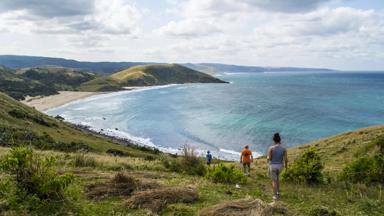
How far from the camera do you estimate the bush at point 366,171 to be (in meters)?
16.0

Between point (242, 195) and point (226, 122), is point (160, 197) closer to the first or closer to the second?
point (242, 195)

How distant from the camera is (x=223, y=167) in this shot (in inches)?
605

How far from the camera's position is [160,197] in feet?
34.4

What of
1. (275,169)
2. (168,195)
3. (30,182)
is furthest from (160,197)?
(275,169)

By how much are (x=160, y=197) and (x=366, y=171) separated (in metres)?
10.5

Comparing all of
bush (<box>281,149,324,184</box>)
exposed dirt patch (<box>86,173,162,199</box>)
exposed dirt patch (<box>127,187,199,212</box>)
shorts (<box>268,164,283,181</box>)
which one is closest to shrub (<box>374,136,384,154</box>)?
bush (<box>281,149,324,184</box>)

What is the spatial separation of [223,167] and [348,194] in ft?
16.4

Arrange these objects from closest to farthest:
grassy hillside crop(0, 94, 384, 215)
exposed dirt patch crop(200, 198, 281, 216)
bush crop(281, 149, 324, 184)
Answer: exposed dirt patch crop(200, 198, 281, 216), grassy hillside crop(0, 94, 384, 215), bush crop(281, 149, 324, 184)

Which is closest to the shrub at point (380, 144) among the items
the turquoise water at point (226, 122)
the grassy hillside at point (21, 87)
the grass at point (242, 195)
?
the grass at point (242, 195)

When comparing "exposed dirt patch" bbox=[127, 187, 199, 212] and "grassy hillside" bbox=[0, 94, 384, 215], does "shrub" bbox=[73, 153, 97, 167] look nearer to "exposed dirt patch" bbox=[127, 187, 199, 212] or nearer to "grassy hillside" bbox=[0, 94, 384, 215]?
"grassy hillside" bbox=[0, 94, 384, 215]

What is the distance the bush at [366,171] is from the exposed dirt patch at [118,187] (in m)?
9.48

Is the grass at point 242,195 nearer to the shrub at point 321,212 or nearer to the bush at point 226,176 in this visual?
the shrub at point 321,212

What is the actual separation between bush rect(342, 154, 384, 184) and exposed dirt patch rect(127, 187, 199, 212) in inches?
344

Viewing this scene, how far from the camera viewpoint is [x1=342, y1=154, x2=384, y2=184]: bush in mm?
16047
